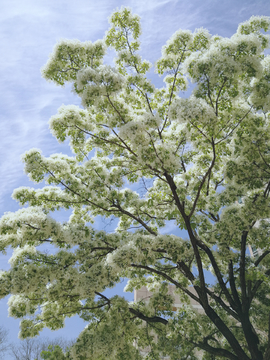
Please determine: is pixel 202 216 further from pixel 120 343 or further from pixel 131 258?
pixel 120 343

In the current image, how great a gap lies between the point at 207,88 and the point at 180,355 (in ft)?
29.4

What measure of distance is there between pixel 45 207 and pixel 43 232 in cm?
118

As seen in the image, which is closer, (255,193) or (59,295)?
(59,295)

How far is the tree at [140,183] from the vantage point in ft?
24.2

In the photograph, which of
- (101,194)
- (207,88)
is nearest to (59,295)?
(101,194)

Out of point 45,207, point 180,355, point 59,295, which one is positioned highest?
point 45,207

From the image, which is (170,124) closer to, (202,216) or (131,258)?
(202,216)

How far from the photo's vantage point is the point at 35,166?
8039 mm

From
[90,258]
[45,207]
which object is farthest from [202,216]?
[45,207]

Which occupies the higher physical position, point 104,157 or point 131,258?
point 104,157

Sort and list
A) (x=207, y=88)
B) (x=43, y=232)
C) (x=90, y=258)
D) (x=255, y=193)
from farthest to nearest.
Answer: (x=255, y=193)
(x=90, y=258)
(x=43, y=232)
(x=207, y=88)

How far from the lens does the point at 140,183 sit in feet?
32.6

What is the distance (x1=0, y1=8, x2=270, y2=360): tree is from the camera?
7.37 metres

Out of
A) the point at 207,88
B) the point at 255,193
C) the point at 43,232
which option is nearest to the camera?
the point at 207,88
